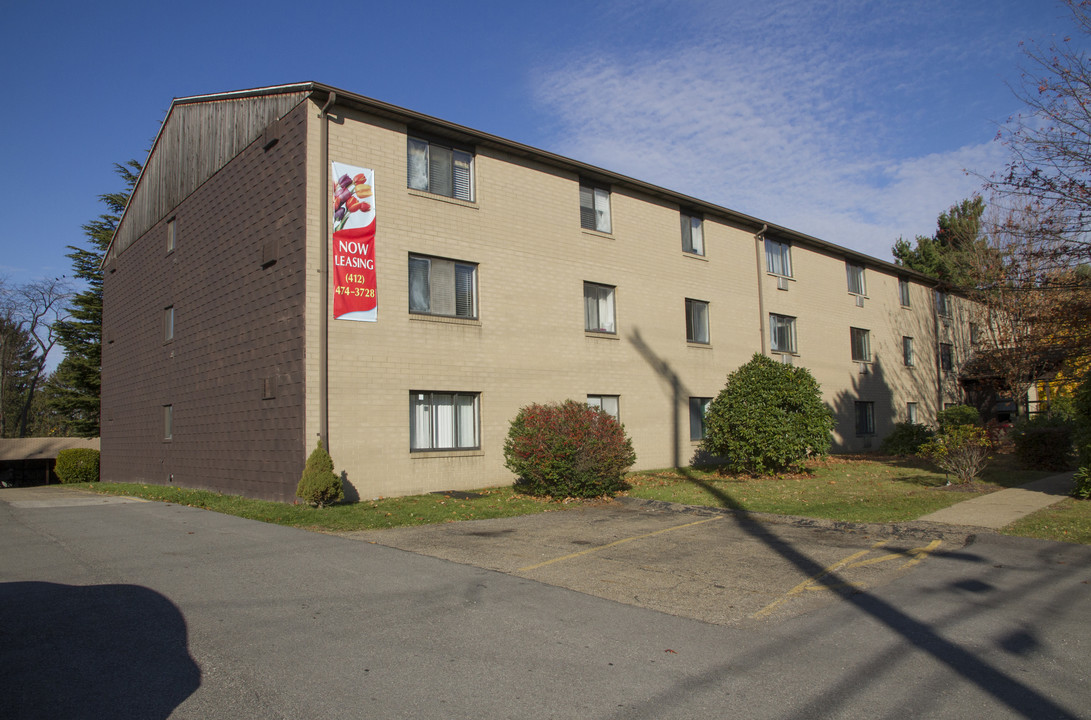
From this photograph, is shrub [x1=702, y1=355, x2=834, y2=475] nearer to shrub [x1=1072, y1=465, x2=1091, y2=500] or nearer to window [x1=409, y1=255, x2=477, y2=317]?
shrub [x1=1072, y1=465, x2=1091, y2=500]

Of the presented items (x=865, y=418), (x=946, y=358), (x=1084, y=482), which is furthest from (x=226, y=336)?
(x=946, y=358)

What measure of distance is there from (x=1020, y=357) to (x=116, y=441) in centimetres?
3405

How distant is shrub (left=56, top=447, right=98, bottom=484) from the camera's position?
1173 inches

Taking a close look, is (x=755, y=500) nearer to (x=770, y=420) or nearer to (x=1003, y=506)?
(x=770, y=420)

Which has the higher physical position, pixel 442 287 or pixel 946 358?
pixel 442 287

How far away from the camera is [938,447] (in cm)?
1485

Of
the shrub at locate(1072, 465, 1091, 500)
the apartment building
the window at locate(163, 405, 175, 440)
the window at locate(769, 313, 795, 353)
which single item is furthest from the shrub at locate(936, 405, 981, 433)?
the window at locate(163, 405, 175, 440)

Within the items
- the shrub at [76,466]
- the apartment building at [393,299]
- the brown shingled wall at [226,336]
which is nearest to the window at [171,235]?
the apartment building at [393,299]

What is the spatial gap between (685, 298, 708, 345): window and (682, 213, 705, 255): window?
1.71 m

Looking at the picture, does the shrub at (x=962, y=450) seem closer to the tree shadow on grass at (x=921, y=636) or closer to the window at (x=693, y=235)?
the tree shadow on grass at (x=921, y=636)

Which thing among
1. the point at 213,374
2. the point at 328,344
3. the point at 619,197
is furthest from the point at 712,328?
the point at 213,374

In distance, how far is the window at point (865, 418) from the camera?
29017 millimetres

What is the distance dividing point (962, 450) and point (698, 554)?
28.4 feet

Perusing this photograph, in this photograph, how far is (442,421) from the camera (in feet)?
52.9
